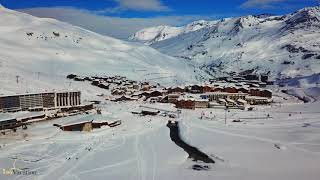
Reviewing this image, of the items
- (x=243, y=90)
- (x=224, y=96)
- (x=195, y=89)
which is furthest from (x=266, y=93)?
(x=195, y=89)

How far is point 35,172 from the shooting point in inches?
1140

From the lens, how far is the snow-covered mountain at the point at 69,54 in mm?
122262

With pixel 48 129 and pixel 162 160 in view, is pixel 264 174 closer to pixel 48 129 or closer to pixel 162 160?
pixel 162 160

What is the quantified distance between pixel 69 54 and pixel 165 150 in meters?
108

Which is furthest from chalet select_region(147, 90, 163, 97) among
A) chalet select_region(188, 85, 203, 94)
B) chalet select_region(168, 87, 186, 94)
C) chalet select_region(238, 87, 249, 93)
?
chalet select_region(238, 87, 249, 93)

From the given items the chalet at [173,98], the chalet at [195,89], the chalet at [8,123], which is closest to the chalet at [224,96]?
the chalet at [173,98]

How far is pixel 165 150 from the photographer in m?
36.5

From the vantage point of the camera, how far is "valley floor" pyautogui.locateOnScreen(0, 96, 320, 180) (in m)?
28.8

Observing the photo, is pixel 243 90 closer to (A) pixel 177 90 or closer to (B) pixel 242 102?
(A) pixel 177 90

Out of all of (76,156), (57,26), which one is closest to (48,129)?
(76,156)

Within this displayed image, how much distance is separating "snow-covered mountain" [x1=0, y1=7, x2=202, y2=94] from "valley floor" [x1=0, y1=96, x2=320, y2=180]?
189 ft

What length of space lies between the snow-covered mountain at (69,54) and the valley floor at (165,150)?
57.7 m

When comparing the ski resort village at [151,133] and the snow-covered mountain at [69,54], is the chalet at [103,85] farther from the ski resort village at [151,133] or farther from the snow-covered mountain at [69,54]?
the snow-covered mountain at [69,54]

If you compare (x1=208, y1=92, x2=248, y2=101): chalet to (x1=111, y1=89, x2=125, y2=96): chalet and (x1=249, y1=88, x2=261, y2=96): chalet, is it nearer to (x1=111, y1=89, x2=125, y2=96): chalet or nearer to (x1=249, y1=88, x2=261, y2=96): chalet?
(x1=249, y1=88, x2=261, y2=96): chalet
